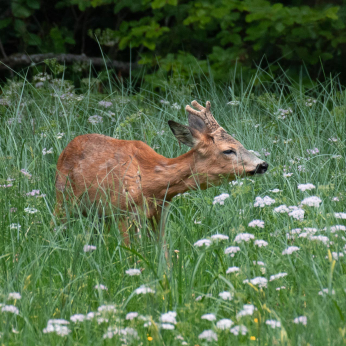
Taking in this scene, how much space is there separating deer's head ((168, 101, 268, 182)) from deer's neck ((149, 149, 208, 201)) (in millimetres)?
24

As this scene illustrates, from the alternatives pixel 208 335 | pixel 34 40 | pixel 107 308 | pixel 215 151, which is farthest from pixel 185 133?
pixel 34 40

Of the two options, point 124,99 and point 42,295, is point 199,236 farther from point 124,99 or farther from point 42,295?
point 124,99

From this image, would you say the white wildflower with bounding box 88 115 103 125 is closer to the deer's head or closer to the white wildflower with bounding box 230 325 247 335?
the deer's head

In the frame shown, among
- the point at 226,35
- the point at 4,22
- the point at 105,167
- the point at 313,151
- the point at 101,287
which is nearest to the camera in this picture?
the point at 101,287

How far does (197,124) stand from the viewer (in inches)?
161

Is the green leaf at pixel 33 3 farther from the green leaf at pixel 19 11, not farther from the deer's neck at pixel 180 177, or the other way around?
the deer's neck at pixel 180 177

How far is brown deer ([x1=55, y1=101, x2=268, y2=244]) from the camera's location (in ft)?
12.8

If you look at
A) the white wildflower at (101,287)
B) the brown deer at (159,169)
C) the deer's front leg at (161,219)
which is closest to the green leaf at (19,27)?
the brown deer at (159,169)

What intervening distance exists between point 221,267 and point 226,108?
11.1 feet

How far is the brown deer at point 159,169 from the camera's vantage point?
390 cm

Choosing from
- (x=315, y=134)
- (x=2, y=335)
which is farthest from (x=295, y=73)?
(x=2, y=335)

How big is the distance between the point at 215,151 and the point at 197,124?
0.25 metres

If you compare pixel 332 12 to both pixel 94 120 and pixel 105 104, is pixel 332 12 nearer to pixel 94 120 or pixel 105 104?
pixel 105 104

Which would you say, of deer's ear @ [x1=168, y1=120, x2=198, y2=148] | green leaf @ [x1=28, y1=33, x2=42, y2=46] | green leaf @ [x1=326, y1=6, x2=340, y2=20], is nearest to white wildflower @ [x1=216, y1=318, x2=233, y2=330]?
deer's ear @ [x1=168, y1=120, x2=198, y2=148]
